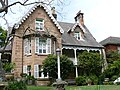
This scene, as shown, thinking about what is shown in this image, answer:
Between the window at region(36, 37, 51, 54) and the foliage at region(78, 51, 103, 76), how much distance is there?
4.53 metres

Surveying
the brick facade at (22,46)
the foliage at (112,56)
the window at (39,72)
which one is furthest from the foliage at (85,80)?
the foliage at (112,56)

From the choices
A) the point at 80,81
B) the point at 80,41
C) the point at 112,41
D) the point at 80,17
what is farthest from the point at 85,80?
the point at 112,41

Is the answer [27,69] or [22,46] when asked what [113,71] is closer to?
[27,69]

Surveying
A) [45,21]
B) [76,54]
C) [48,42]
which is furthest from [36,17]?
[76,54]

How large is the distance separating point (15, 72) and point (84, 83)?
877cm

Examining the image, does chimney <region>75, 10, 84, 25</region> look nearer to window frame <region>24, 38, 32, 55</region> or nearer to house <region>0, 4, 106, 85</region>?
house <region>0, 4, 106, 85</region>

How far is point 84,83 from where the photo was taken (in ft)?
111

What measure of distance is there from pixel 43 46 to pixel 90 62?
6521mm

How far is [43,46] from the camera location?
36.3 meters

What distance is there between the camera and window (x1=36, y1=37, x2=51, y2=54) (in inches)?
1412

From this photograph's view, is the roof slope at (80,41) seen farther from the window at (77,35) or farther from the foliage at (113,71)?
the foliage at (113,71)

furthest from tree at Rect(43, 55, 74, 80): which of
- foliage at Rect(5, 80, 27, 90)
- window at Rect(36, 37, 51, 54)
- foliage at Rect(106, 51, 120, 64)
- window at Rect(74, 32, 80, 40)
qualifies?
foliage at Rect(5, 80, 27, 90)

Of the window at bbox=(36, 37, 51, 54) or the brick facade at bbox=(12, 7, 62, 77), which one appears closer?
the brick facade at bbox=(12, 7, 62, 77)

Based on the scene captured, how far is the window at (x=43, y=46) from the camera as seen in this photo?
118 ft
